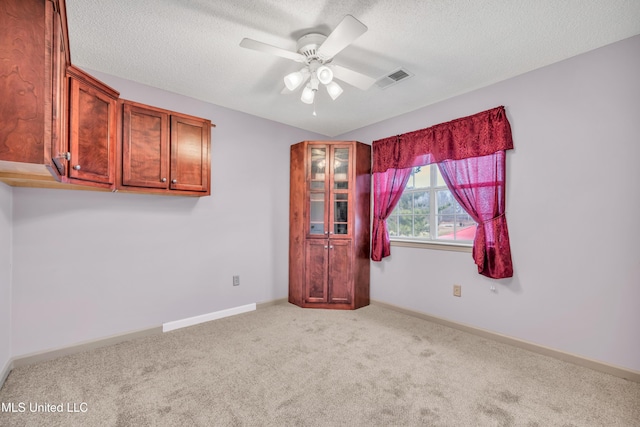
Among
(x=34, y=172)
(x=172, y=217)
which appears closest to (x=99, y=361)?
(x=172, y=217)

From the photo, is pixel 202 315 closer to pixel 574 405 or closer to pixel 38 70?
pixel 38 70

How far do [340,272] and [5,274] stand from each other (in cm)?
309

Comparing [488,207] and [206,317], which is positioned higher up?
[488,207]

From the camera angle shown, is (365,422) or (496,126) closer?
(365,422)

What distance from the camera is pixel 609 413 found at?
1.74 m

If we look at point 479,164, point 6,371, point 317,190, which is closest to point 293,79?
point 317,190

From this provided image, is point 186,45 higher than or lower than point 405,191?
higher

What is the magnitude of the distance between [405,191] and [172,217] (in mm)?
2793

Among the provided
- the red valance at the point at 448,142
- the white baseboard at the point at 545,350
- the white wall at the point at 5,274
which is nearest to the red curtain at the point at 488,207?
the red valance at the point at 448,142

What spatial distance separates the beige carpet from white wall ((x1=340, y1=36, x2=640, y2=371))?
329mm

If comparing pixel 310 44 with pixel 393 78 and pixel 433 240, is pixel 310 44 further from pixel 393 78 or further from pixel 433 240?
pixel 433 240

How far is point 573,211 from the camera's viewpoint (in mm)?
2350

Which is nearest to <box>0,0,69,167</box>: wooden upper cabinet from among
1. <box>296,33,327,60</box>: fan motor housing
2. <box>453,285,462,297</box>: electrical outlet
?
<box>296,33,327,60</box>: fan motor housing

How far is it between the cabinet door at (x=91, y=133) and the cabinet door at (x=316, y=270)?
7.51ft
